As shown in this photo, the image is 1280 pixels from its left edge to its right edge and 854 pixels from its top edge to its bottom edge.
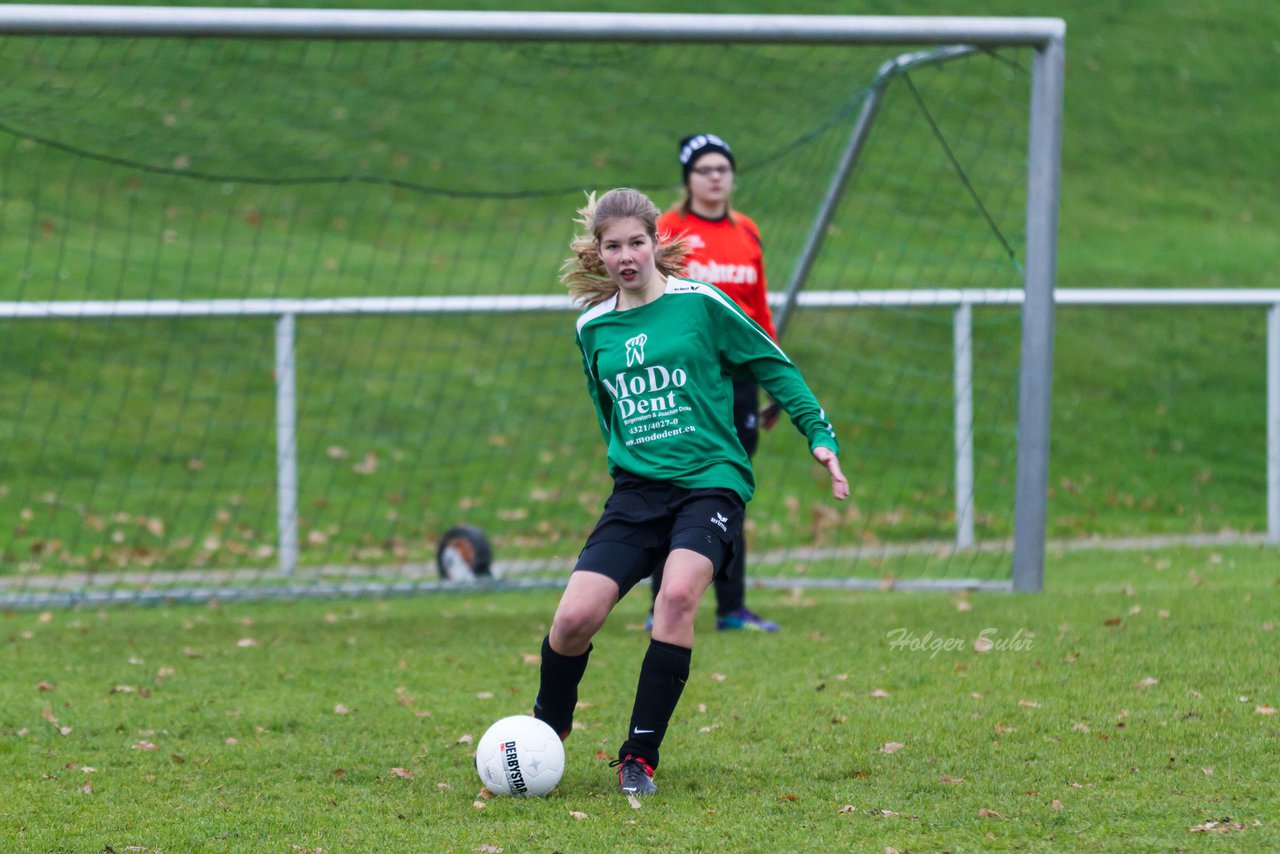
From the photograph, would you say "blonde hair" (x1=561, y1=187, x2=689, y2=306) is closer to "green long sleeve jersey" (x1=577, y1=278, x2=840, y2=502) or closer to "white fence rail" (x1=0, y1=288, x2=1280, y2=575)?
"green long sleeve jersey" (x1=577, y1=278, x2=840, y2=502)

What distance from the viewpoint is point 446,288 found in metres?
14.2

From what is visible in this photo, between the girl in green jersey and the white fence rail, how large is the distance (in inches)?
151

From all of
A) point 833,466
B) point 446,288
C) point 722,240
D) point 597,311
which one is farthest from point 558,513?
point 833,466

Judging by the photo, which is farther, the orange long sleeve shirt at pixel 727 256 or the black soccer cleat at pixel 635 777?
the orange long sleeve shirt at pixel 727 256

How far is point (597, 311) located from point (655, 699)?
1196mm

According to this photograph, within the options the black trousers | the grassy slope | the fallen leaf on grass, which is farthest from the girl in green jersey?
the grassy slope

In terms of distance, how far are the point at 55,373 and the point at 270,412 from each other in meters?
1.86

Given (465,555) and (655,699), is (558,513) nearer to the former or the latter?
(465,555)

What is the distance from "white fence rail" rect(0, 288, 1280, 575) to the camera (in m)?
8.17

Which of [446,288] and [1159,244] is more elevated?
[1159,244]

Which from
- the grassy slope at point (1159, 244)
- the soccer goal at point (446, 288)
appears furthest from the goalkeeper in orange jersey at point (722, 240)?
the grassy slope at point (1159, 244)

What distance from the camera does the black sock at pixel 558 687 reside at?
428 centimetres

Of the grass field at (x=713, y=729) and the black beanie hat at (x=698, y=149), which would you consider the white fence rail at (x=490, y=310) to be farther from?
the black beanie hat at (x=698, y=149)

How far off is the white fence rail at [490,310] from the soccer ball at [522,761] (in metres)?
4.45
